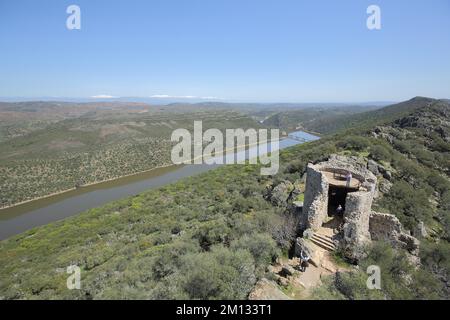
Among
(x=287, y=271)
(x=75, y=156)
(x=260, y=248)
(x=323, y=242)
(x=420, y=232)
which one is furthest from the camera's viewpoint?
(x=75, y=156)

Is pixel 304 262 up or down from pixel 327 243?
down

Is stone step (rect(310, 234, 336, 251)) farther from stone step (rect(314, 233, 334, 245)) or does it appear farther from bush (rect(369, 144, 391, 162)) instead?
bush (rect(369, 144, 391, 162))

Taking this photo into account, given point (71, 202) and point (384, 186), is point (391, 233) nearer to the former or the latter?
point (384, 186)

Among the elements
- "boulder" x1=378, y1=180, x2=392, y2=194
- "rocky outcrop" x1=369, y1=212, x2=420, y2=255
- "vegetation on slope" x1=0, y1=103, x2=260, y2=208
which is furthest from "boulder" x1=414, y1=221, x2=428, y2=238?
"vegetation on slope" x1=0, y1=103, x2=260, y2=208

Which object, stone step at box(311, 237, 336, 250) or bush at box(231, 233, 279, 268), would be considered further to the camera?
stone step at box(311, 237, 336, 250)

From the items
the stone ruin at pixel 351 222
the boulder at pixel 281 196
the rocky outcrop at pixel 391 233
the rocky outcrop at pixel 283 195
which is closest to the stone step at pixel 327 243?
the stone ruin at pixel 351 222

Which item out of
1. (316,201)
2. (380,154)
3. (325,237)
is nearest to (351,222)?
(325,237)
